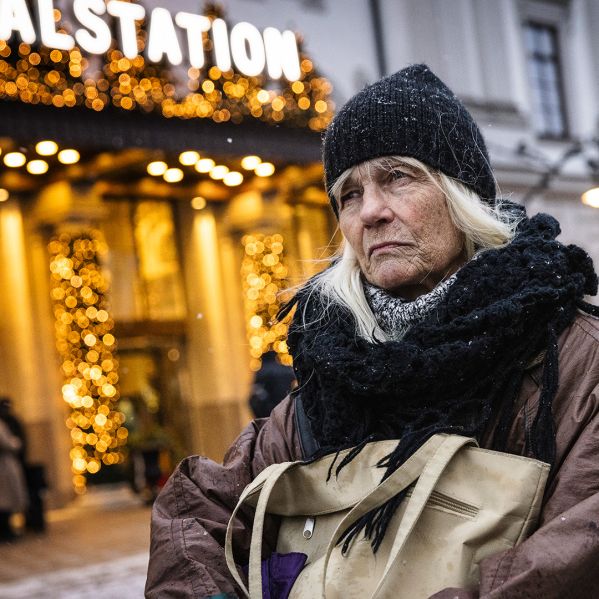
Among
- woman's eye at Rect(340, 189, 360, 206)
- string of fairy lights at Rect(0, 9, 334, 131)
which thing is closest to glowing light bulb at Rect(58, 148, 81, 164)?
string of fairy lights at Rect(0, 9, 334, 131)

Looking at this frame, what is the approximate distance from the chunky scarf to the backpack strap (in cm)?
27

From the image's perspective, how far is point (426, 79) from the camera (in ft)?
7.49

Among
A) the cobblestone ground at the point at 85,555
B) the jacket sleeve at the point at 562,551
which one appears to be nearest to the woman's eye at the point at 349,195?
the jacket sleeve at the point at 562,551

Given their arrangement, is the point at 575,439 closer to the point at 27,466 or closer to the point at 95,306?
the point at 27,466

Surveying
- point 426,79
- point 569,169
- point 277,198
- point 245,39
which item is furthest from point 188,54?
point 426,79

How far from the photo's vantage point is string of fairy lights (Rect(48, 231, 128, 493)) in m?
12.9

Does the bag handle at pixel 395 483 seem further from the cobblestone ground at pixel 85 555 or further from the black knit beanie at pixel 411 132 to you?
the cobblestone ground at pixel 85 555

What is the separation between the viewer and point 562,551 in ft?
5.28

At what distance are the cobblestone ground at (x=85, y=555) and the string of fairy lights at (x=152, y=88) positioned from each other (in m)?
4.69

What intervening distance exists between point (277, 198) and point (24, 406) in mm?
4633

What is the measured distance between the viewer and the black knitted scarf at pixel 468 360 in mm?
1820

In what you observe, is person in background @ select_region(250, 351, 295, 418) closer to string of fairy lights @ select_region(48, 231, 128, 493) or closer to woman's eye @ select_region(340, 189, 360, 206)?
string of fairy lights @ select_region(48, 231, 128, 493)

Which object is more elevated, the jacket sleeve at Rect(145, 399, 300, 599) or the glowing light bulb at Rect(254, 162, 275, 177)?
the glowing light bulb at Rect(254, 162, 275, 177)

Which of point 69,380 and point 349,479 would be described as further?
point 69,380
